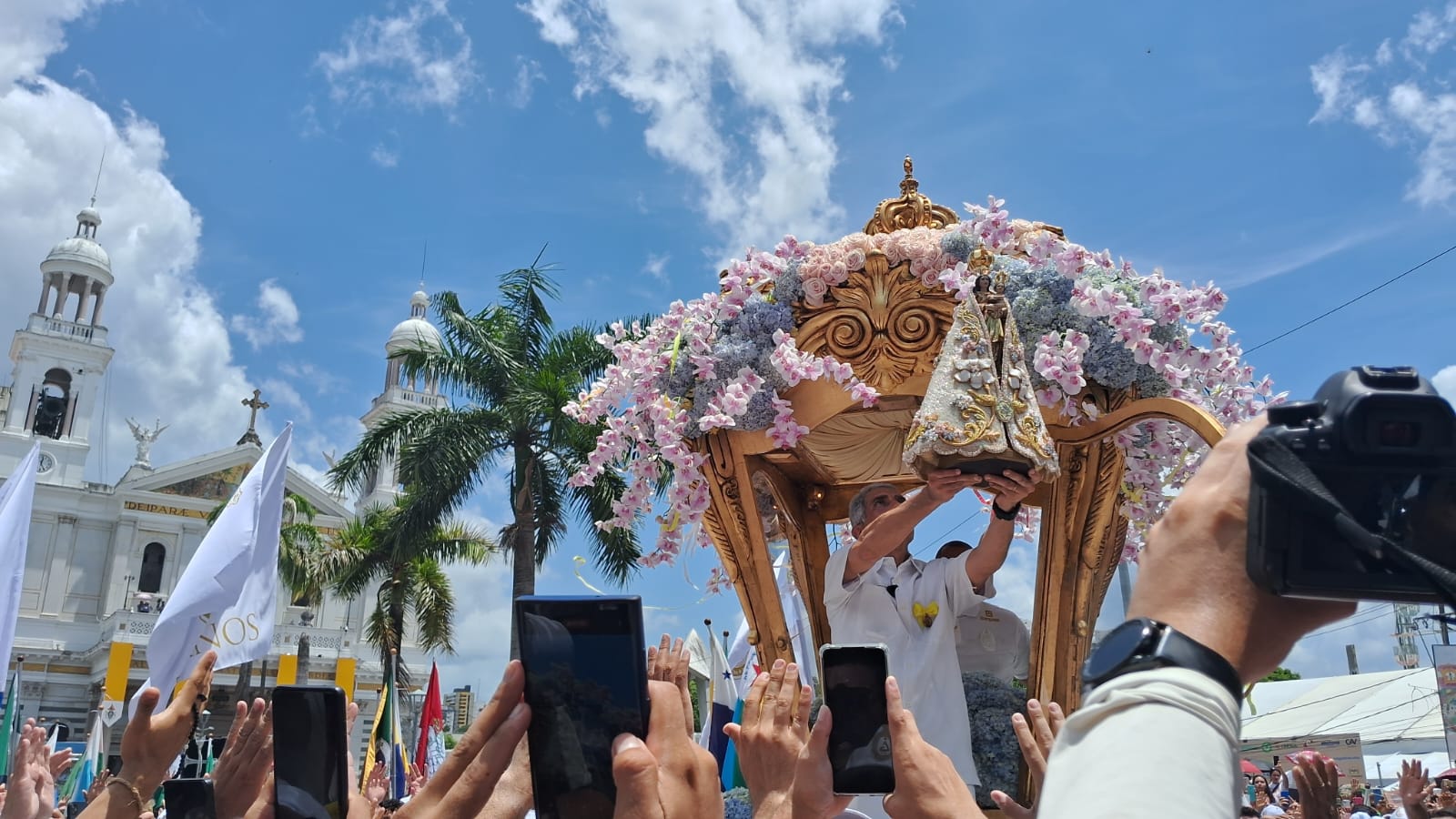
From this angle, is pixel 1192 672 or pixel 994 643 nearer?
pixel 1192 672

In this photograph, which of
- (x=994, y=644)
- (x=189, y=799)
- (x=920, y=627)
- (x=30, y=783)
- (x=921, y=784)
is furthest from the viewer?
(x=994, y=644)

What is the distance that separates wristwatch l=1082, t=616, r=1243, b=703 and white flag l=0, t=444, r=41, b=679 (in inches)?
269

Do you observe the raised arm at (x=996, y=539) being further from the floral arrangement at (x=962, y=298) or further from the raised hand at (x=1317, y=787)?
the raised hand at (x=1317, y=787)

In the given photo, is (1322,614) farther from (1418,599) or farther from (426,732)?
(426,732)

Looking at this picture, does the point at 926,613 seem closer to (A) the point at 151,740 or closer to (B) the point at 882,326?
(B) the point at 882,326

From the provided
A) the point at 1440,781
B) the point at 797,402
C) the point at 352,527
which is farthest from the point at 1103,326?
the point at 352,527

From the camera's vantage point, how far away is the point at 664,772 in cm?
164

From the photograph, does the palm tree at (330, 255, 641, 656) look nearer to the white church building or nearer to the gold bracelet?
the gold bracelet

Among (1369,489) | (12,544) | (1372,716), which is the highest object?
(12,544)

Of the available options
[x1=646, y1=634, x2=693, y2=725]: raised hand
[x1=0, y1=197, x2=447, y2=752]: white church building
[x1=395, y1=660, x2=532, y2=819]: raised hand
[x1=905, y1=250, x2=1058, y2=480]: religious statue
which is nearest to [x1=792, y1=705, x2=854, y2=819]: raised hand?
[x1=646, y1=634, x2=693, y2=725]: raised hand

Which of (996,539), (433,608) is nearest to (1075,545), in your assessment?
(996,539)

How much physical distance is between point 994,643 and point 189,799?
3.15 meters

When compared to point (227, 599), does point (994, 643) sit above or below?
below

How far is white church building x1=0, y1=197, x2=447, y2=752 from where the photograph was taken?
3478 centimetres
